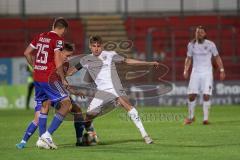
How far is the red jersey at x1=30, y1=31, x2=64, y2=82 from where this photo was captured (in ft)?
41.7

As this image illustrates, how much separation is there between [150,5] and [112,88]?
61.9ft

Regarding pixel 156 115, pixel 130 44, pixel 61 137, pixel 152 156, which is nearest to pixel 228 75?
pixel 130 44

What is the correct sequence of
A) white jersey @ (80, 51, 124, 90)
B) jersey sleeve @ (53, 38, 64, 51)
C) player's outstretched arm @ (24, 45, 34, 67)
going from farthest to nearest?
1. white jersey @ (80, 51, 124, 90)
2. player's outstretched arm @ (24, 45, 34, 67)
3. jersey sleeve @ (53, 38, 64, 51)

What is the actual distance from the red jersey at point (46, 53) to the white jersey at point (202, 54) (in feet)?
23.0

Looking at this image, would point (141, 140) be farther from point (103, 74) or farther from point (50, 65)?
point (50, 65)

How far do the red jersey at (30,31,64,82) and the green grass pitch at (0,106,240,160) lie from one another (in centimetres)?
134

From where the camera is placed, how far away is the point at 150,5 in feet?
108

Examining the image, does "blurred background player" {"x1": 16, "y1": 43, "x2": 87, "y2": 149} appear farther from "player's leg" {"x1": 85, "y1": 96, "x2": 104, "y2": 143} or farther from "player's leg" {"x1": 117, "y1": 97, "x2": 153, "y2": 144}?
"player's leg" {"x1": 117, "y1": 97, "x2": 153, "y2": 144}

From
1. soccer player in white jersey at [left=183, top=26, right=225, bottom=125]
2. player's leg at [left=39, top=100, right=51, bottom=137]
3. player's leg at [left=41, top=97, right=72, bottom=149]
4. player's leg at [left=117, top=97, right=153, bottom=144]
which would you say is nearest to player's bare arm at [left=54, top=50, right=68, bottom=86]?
player's leg at [left=41, top=97, right=72, bottom=149]

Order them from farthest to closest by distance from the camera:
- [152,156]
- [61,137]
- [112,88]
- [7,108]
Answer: [7,108] → [61,137] → [112,88] → [152,156]

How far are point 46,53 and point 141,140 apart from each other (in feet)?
9.37

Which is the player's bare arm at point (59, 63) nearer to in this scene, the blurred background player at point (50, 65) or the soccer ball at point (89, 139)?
the blurred background player at point (50, 65)

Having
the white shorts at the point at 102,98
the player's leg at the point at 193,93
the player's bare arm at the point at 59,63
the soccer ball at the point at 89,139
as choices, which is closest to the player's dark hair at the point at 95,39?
the player's bare arm at the point at 59,63

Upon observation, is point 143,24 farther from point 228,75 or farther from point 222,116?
point 222,116
